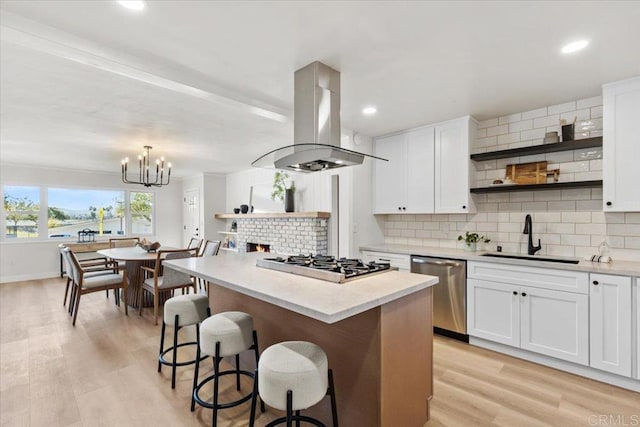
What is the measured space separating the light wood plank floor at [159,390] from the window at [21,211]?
3.87m

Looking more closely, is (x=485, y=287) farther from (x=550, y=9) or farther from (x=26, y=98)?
(x=26, y=98)

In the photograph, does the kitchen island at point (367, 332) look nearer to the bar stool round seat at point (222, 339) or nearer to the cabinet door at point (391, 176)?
the bar stool round seat at point (222, 339)

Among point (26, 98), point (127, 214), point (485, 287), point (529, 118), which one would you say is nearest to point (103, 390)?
point (26, 98)

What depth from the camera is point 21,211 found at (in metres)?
6.18

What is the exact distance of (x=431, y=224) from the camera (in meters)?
3.96

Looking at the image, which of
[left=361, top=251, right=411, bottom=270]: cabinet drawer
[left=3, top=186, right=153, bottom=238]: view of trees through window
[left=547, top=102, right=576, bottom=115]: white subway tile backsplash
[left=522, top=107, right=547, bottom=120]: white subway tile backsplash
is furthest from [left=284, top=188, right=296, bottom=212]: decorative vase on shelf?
[left=3, top=186, right=153, bottom=238]: view of trees through window

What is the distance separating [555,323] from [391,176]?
226cm

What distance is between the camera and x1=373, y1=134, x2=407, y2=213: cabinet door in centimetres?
390

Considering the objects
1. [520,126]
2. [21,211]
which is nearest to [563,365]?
[520,126]

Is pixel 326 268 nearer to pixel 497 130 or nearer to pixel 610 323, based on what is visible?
pixel 610 323

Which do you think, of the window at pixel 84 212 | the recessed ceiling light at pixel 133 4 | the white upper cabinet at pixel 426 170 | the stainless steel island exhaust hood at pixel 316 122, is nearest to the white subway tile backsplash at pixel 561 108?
the white upper cabinet at pixel 426 170

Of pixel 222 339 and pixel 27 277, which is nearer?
pixel 222 339

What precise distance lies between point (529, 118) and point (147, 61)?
3.59 metres

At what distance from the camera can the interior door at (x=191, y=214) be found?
7703mm
